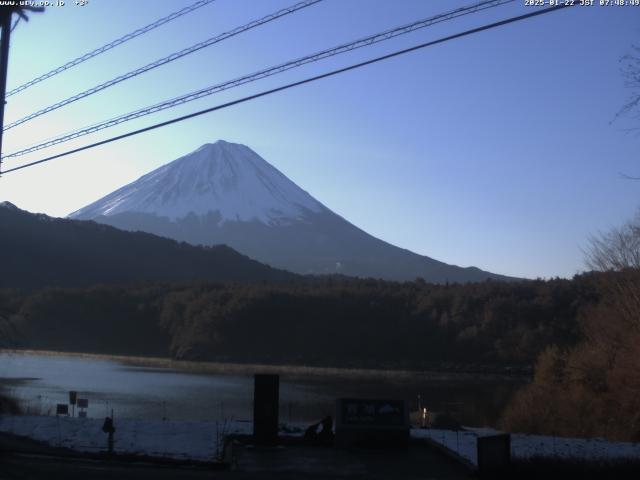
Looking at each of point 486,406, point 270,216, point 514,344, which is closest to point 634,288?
point 486,406

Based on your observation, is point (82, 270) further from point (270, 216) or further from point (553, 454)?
point (553, 454)

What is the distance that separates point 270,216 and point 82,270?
6811 cm

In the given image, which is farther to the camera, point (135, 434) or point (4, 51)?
point (135, 434)

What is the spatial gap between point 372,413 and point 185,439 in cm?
405

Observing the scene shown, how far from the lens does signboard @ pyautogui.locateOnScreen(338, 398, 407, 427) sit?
667 inches

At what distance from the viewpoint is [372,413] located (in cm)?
1714

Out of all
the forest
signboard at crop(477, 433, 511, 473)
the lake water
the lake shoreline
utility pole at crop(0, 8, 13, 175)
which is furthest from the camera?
the forest

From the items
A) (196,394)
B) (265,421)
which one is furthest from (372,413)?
(196,394)

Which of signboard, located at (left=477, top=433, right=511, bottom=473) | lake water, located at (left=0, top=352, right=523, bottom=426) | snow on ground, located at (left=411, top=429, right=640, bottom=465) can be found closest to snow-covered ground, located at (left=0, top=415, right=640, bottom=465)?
snow on ground, located at (left=411, top=429, right=640, bottom=465)

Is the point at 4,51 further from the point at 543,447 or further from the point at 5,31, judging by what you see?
the point at 543,447

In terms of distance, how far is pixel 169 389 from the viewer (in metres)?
40.4

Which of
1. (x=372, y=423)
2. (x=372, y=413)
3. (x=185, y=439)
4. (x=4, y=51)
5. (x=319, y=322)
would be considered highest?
(x=4, y=51)

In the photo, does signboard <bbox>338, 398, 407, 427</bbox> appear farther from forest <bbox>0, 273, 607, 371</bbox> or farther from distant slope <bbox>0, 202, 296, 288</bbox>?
distant slope <bbox>0, 202, 296, 288</bbox>

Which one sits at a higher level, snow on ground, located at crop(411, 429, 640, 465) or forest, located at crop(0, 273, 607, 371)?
forest, located at crop(0, 273, 607, 371)
